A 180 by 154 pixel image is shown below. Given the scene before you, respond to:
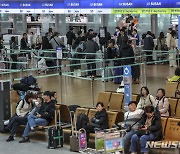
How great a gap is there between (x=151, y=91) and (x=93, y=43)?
4285mm

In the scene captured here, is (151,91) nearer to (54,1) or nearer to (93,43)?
(93,43)

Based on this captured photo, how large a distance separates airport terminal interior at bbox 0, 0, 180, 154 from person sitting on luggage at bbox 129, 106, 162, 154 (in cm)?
2

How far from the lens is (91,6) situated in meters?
21.4

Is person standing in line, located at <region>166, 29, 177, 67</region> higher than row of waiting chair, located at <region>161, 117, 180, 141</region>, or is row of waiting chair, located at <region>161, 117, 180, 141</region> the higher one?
person standing in line, located at <region>166, 29, 177, 67</region>

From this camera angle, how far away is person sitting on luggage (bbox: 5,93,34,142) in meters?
13.7

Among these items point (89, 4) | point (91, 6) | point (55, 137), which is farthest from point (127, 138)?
point (89, 4)

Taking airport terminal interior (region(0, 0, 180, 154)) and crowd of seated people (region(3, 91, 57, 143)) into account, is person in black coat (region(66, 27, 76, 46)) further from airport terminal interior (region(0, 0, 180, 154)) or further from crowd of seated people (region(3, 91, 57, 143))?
crowd of seated people (region(3, 91, 57, 143))

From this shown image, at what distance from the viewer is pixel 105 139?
11.4 m

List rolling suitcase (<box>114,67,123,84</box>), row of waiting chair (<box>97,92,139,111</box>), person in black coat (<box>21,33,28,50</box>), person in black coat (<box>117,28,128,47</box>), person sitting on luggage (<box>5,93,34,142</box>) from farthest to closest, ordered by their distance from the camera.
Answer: person in black coat (<box>21,33,28,50</box>) → person in black coat (<box>117,28,128,47</box>) → rolling suitcase (<box>114,67,123,84</box>) → row of waiting chair (<box>97,92,139,111</box>) → person sitting on luggage (<box>5,93,34,142</box>)

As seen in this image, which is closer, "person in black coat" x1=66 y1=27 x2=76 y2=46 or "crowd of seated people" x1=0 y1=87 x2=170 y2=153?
"crowd of seated people" x1=0 y1=87 x2=170 y2=153

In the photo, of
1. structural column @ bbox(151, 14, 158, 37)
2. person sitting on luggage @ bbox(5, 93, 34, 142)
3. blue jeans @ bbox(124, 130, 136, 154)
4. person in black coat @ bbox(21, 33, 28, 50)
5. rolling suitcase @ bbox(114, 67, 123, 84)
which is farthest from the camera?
person in black coat @ bbox(21, 33, 28, 50)

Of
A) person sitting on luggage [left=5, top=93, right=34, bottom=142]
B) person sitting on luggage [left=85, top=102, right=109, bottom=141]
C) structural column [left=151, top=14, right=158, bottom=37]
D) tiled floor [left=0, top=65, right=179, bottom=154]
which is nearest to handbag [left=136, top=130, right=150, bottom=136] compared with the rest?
tiled floor [left=0, top=65, right=179, bottom=154]

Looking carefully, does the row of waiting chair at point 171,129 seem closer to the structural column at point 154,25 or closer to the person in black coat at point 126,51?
the person in black coat at point 126,51

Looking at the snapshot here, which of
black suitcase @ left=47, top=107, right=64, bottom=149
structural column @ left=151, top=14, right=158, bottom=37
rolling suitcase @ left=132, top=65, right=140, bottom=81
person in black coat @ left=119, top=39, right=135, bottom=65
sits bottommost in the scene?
black suitcase @ left=47, top=107, right=64, bottom=149
